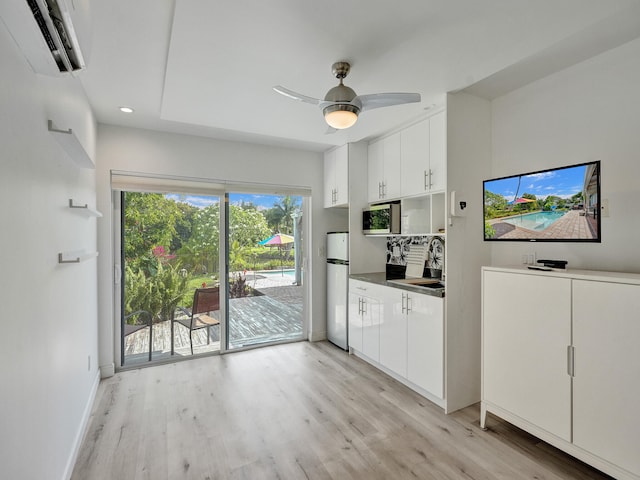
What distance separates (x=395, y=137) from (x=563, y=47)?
1.52 meters

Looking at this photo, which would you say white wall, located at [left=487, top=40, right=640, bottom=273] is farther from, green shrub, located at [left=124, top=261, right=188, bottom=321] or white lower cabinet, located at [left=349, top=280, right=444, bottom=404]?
green shrub, located at [left=124, top=261, right=188, bottom=321]

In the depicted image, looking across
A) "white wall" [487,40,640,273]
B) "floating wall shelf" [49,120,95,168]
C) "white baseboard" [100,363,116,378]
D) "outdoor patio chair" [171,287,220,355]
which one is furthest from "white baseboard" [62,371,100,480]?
"white wall" [487,40,640,273]

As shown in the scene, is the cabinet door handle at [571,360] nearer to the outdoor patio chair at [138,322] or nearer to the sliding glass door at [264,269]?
the sliding glass door at [264,269]

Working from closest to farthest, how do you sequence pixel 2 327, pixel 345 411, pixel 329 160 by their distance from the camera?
pixel 2 327
pixel 345 411
pixel 329 160

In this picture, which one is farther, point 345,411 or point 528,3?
point 345,411

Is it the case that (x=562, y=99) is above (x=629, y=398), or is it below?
above

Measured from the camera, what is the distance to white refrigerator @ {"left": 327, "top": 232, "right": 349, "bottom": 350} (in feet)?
12.7

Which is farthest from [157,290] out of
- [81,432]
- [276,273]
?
[81,432]

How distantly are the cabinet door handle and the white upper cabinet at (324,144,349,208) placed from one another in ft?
8.24

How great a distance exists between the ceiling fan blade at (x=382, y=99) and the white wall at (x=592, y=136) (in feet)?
3.91

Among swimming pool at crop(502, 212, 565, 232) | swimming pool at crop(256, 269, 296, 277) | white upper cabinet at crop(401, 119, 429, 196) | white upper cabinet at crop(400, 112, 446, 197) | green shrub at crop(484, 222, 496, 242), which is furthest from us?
swimming pool at crop(256, 269, 296, 277)

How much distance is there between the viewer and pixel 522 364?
2.10 meters

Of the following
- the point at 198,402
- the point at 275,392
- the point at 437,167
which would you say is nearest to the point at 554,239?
the point at 437,167

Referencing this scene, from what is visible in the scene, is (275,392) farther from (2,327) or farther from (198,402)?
(2,327)
